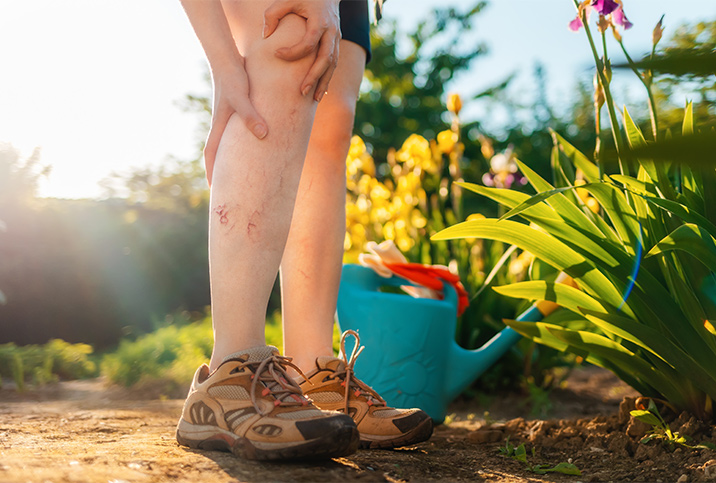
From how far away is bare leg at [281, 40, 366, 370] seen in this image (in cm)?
124

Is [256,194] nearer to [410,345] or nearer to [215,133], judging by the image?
[215,133]

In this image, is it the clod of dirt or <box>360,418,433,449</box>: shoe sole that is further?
the clod of dirt

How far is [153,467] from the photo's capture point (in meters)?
0.81

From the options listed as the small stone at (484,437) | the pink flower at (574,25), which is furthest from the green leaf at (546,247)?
the pink flower at (574,25)

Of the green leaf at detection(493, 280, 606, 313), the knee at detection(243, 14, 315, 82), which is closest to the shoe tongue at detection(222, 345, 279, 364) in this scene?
the knee at detection(243, 14, 315, 82)

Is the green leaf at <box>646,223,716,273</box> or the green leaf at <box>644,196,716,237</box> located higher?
the green leaf at <box>644,196,716,237</box>

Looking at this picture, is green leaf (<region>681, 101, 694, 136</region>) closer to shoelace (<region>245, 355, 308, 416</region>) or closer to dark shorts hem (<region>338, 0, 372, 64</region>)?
dark shorts hem (<region>338, 0, 372, 64</region>)

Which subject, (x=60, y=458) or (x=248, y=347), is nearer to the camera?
(x=60, y=458)

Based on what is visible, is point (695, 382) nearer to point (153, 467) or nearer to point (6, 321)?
point (153, 467)

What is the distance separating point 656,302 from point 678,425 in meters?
0.31

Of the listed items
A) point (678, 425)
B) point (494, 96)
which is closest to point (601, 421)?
point (678, 425)

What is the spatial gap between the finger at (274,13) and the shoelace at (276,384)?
1.97 ft

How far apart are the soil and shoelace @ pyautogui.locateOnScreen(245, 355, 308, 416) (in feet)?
0.35

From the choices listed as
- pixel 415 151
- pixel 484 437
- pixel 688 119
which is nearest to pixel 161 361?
pixel 415 151
